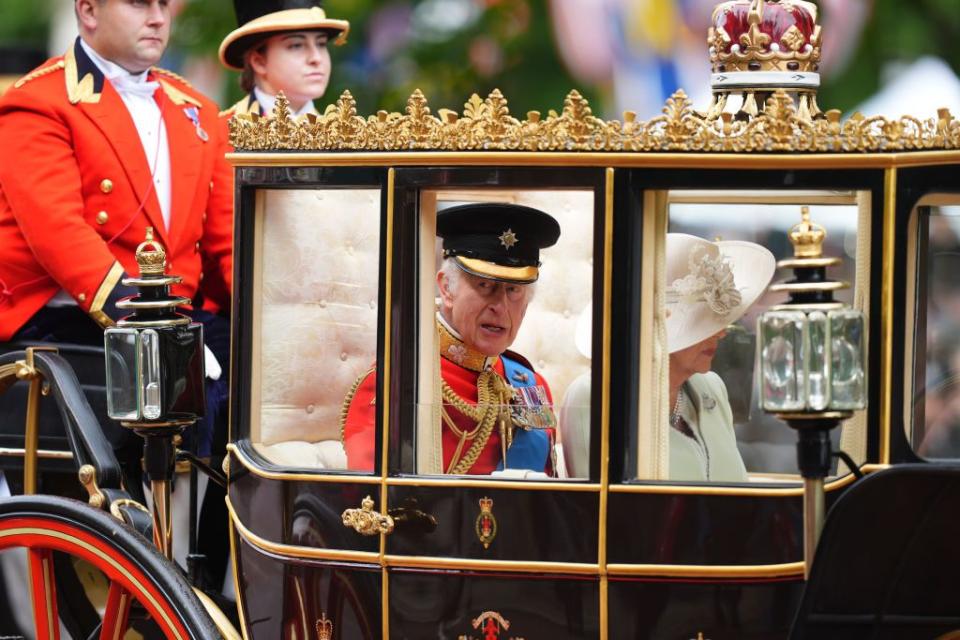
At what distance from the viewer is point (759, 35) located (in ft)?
13.6

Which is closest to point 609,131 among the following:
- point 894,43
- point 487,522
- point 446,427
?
point 446,427

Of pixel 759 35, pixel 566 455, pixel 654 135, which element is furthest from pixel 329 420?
pixel 759 35

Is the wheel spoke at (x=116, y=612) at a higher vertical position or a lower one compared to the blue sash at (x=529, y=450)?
lower

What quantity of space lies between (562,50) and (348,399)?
11.1 ft

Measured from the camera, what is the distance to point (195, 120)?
208 inches

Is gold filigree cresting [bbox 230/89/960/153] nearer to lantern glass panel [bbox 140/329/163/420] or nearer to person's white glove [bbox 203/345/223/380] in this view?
lantern glass panel [bbox 140/329/163/420]

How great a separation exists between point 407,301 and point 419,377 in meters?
0.17

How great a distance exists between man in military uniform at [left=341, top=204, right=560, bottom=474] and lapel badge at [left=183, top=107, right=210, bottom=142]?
1337 mm

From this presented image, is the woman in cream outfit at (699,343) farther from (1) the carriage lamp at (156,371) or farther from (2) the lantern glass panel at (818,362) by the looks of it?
(1) the carriage lamp at (156,371)

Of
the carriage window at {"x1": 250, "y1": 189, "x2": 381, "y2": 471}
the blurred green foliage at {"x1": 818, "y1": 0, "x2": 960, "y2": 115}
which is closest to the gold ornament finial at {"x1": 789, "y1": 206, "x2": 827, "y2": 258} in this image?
the carriage window at {"x1": 250, "y1": 189, "x2": 381, "y2": 471}

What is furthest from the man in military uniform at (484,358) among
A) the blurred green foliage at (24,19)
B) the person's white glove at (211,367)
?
the blurred green foliage at (24,19)

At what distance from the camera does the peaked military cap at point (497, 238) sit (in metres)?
4.11

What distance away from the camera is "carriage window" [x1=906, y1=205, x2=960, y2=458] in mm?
3855

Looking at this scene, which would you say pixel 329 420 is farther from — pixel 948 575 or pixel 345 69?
pixel 345 69
